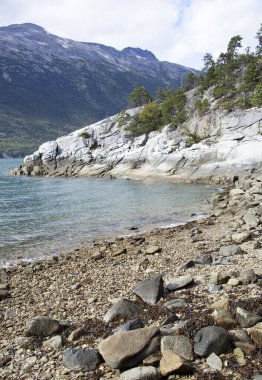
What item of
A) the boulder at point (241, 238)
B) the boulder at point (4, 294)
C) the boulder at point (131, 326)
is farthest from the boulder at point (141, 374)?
the boulder at point (241, 238)

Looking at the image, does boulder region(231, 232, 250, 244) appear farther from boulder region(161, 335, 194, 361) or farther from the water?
boulder region(161, 335, 194, 361)

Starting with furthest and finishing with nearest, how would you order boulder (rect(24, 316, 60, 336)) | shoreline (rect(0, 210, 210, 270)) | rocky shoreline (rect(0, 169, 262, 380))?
shoreline (rect(0, 210, 210, 270))
boulder (rect(24, 316, 60, 336))
rocky shoreline (rect(0, 169, 262, 380))

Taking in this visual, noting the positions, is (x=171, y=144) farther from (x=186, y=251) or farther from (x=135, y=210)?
(x=186, y=251)

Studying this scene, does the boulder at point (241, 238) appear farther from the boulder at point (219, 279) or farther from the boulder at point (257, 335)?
the boulder at point (257, 335)

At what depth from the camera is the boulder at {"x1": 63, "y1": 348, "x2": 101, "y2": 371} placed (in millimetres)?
6836

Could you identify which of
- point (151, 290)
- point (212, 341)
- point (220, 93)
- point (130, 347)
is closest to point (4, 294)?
point (151, 290)

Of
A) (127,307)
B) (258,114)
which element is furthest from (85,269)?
(258,114)

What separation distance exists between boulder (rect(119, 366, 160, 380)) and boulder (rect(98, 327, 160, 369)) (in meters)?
0.33

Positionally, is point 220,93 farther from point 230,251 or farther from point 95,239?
point 230,251

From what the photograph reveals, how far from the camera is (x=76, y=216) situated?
30344 mm

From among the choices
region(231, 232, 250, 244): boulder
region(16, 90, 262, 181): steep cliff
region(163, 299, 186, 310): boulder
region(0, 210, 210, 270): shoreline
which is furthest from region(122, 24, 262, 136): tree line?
region(163, 299, 186, 310): boulder

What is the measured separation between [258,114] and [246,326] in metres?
63.1

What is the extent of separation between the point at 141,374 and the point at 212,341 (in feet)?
5.24

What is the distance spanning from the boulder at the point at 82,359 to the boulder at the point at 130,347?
19cm
